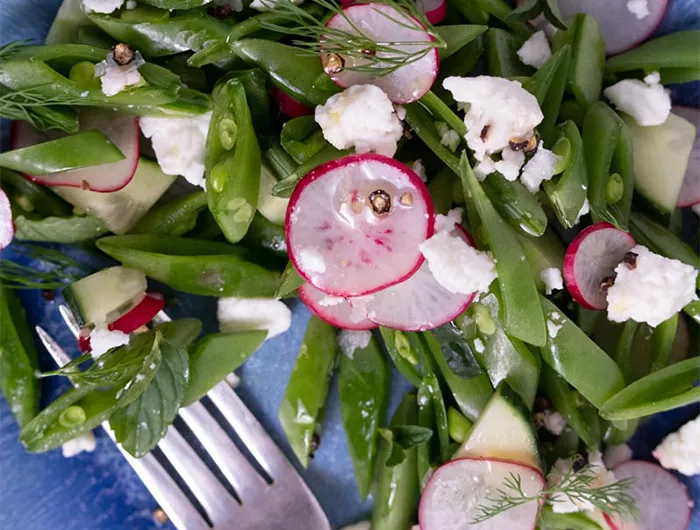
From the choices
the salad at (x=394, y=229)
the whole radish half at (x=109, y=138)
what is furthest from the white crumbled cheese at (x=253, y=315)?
the whole radish half at (x=109, y=138)

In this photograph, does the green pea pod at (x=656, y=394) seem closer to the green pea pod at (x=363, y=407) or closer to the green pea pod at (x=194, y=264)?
the green pea pod at (x=363, y=407)

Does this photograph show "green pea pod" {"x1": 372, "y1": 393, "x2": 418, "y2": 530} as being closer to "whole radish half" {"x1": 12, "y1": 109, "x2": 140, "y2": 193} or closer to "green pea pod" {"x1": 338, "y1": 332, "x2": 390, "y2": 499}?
"green pea pod" {"x1": 338, "y1": 332, "x2": 390, "y2": 499}

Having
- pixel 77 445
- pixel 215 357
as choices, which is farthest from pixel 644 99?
pixel 77 445

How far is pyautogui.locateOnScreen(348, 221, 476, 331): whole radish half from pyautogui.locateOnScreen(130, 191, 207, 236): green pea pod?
1.41 ft

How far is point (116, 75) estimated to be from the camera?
4.67 feet

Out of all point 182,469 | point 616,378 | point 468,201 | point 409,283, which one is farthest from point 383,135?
point 182,469

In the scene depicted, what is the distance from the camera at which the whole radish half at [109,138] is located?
1534mm

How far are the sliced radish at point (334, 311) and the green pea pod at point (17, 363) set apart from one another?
0.69 metres

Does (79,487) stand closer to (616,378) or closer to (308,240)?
(308,240)

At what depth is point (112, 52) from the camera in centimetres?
145

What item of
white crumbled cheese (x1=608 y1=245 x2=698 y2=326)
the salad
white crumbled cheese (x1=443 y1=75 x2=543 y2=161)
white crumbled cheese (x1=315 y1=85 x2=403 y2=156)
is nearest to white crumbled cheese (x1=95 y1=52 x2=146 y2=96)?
the salad

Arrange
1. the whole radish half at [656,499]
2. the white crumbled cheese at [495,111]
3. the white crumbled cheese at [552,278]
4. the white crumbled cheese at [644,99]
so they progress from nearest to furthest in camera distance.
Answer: the white crumbled cheese at [495,111], the white crumbled cheese at [552,278], the white crumbled cheese at [644,99], the whole radish half at [656,499]

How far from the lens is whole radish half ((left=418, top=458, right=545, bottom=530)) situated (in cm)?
150

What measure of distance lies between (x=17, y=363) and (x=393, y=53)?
115 centimetres
